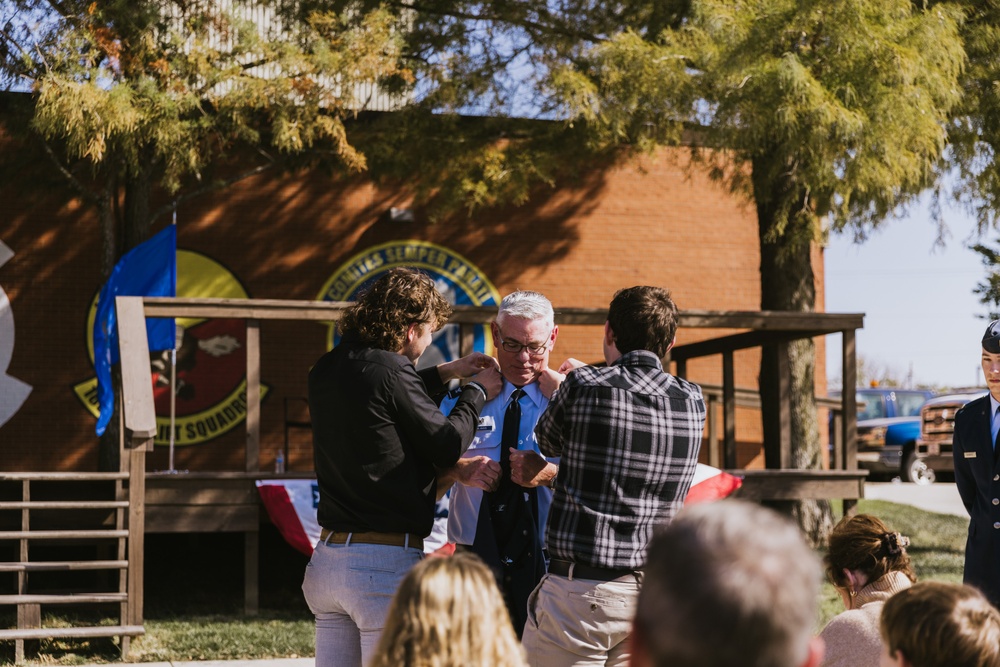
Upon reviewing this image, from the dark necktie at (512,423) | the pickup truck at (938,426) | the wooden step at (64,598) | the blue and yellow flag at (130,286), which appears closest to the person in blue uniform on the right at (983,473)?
the dark necktie at (512,423)

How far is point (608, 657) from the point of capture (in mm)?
2969

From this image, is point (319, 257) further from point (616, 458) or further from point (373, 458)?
point (616, 458)

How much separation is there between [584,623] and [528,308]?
94 cm

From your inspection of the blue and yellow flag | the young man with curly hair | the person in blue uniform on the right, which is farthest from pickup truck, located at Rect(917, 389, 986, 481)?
the young man with curly hair

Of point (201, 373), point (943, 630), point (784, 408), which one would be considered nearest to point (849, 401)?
point (784, 408)

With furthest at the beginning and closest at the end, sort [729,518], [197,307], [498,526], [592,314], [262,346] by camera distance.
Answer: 1. [262,346]
2. [592,314]
3. [197,307]
4. [498,526]
5. [729,518]

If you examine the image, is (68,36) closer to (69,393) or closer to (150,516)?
(150,516)

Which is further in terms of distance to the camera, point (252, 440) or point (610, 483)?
point (252, 440)

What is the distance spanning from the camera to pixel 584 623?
114 inches

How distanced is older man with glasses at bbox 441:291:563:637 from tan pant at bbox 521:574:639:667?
436 mm

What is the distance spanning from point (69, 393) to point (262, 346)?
7.08 feet

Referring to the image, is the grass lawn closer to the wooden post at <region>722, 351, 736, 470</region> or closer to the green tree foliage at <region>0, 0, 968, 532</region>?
the wooden post at <region>722, 351, 736, 470</region>

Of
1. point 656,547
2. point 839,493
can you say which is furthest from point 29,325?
point 656,547

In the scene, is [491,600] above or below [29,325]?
below
